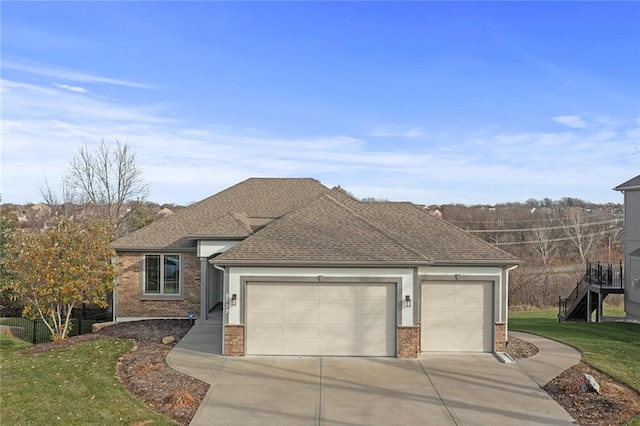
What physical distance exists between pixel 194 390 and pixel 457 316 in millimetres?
7203

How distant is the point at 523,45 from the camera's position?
64.2 feet

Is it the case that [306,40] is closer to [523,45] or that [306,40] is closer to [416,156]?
[523,45]

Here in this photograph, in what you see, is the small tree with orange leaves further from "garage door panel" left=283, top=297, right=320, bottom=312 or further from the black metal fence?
"garage door panel" left=283, top=297, right=320, bottom=312

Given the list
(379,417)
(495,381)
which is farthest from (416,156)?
(379,417)

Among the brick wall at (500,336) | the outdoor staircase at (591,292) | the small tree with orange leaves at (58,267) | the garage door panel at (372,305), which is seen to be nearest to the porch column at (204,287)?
the small tree with orange leaves at (58,267)

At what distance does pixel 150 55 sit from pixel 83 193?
61.0 feet

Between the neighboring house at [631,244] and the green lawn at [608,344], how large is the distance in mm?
3597

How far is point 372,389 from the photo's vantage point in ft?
33.1

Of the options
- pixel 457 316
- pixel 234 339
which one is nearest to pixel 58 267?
pixel 234 339

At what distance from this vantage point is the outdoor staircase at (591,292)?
24.8 meters

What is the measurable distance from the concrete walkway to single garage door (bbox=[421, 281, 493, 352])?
1.52 feet

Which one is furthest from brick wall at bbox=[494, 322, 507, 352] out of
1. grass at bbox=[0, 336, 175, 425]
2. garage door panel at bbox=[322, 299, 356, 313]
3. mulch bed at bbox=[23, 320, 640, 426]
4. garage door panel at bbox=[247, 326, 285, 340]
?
grass at bbox=[0, 336, 175, 425]

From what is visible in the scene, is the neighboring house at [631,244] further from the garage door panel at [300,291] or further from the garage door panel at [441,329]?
the garage door panel at [300,291]

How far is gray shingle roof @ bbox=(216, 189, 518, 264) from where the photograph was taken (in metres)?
12.5
